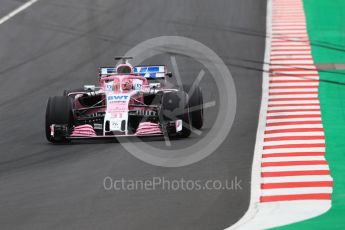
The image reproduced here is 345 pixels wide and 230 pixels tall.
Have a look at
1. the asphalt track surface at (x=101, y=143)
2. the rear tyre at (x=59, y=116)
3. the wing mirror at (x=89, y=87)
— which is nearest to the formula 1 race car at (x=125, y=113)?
the rear tyre at (x=59, y=116)

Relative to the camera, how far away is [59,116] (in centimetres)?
1986

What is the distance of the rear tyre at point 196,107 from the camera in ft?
67.5

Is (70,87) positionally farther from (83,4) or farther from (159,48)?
(83,4)

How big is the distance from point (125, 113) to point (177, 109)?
1148 mm

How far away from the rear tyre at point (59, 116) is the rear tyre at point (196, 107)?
8.94 feet

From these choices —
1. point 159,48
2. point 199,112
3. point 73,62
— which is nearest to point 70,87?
point 73,62

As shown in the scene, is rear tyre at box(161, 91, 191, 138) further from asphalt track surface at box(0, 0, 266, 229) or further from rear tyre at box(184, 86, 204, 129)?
rear tyre at box(184, 86, 204, 129)

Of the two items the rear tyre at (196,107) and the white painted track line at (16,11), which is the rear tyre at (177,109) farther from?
the white painted track line at (16,11)

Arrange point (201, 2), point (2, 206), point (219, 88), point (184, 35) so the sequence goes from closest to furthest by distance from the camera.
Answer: point (2, 206) < point (219, 88) < point (184, 35) < point (201, 2)

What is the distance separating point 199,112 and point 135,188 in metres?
5.12

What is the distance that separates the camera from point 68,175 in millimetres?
17062

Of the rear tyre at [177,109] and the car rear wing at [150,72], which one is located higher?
the car rear wing at [150,72]

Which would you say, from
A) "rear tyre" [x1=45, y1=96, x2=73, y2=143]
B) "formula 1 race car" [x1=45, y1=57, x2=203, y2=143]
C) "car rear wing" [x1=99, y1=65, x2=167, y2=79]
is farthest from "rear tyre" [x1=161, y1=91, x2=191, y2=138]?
"car rear wing" [x1=99, y1=65, x2=167, y2=79]

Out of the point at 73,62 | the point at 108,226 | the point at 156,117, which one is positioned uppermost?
the point at 73,62
